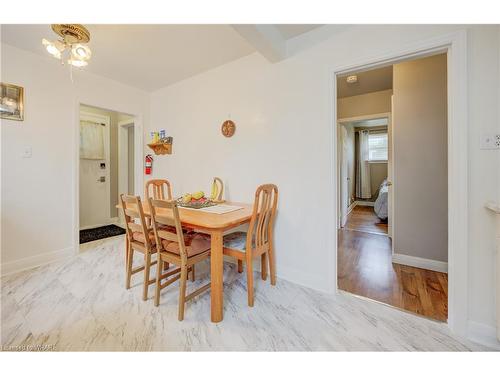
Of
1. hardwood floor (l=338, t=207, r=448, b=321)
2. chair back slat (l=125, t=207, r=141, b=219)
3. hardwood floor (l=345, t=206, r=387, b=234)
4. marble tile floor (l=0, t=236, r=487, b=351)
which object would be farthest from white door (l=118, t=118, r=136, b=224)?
hardwood floor (l=345, t=206, r=387, b=234)

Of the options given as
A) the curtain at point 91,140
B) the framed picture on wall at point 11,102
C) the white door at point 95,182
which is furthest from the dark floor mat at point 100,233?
the framed picture on wall at point 11,102

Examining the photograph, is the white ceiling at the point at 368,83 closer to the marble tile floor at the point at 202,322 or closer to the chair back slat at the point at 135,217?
the marble tile floor at the point at 202,322

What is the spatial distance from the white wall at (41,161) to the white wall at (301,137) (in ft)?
4.28

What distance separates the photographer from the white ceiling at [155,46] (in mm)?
1881

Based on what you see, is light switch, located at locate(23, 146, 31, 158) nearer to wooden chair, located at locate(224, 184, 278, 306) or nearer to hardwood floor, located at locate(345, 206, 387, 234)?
wooden chair, located at locate(224, 184, 278, 306)

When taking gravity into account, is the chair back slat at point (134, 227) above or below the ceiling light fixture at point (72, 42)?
below

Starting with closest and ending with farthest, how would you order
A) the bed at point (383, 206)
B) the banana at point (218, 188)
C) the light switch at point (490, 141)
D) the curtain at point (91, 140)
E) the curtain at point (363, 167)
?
the light switch at point (490, 141) → the banana at point (218, 188) → the curtain at point (91, 140) → the bed at point (383, 206) → the curtain at point (363, 167)

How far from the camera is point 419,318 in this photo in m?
1.48

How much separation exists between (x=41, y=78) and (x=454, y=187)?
13.1 feet

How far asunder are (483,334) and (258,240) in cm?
152

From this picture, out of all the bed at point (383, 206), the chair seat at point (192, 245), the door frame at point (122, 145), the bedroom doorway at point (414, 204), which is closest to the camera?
the chair seat at point (192, 245)
